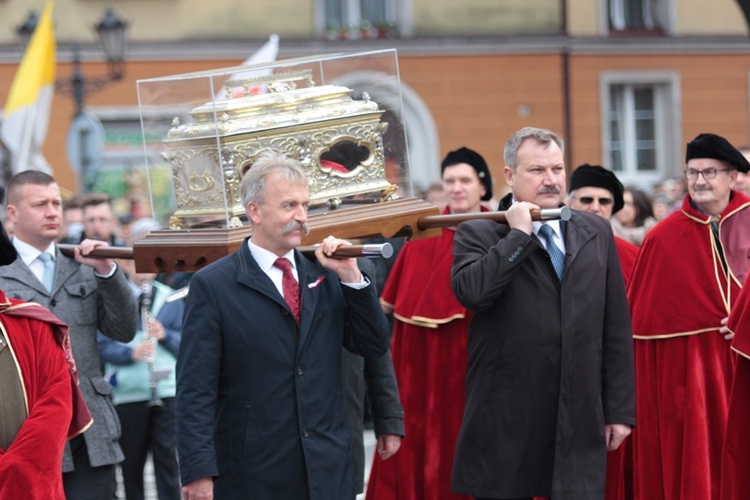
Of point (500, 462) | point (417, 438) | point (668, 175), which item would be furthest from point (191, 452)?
point (668, 175)

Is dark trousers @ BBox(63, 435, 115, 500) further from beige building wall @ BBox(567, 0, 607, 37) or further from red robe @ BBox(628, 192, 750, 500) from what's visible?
beige building wall @ BBox(567, 0, 607, 37)

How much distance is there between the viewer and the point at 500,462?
217 inches

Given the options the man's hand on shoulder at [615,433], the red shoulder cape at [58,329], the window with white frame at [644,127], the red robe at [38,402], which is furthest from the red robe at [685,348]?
the window with white frame at [644,127]

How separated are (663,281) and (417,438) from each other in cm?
165

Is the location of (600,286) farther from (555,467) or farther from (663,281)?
(663,281)

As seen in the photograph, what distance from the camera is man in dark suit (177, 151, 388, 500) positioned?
5090 millimetres

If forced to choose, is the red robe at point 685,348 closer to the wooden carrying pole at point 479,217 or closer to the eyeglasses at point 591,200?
the eyeglasses at point 591,200

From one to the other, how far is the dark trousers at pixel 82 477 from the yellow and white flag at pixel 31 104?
7642 mm

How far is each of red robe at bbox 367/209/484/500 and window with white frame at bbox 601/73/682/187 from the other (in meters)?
19.7

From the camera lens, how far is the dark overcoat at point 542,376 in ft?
17.9

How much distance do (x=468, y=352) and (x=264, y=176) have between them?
1.24 metres

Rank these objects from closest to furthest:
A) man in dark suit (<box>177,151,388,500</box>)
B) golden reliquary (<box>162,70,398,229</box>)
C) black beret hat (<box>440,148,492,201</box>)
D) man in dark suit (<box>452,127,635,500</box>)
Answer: man in dark suit (<box>177,151,388,500</box>) < man in dark suit (<box>452,127,635,500</box>) < golden reliquary (<box>162,70,398,229</box>) < black beret hat (<box>440,148,492,201</box>)

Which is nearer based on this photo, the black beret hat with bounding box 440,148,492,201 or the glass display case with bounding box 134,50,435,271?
the glass display case with bounding box 134,50,435,271

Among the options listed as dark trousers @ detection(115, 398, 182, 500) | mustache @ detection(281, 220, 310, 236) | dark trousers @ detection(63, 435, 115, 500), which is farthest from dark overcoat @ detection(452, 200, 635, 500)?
dark trousers @ detection(115, 398, 182, 500)
